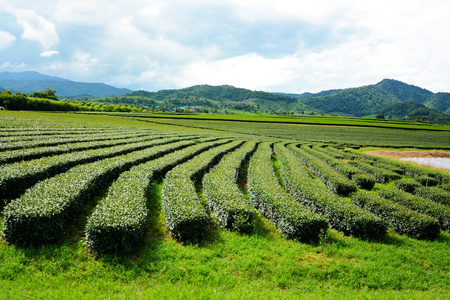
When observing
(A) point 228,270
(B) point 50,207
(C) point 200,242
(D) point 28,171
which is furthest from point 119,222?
(D) point 28,171

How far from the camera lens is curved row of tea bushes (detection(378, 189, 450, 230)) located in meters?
13.0

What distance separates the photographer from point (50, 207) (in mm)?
8430

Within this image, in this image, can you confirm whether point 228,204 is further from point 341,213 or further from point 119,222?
point 341,213

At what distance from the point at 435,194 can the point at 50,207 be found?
23010mm

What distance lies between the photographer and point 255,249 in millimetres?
9469

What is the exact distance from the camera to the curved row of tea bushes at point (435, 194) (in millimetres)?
15907

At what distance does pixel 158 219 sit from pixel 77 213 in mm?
3531

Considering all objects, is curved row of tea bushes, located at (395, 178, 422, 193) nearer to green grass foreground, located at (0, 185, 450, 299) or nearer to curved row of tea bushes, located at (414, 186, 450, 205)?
curved row of tea bushes, located at (414, 186, 450, 205)

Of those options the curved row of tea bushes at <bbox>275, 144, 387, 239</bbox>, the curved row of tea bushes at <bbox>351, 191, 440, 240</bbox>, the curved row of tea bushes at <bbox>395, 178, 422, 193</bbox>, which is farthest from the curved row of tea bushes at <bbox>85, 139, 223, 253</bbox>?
the curved row of tea bushes at <bbox>395, 178, 422, 193</bbox>

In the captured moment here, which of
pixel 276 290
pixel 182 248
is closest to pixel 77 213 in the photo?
pixel 182 248

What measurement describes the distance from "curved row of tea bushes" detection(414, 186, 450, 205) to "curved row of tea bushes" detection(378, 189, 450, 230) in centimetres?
253

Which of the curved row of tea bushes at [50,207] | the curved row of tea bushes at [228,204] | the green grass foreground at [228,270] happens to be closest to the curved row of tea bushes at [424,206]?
the green grass foreground at [228,270]

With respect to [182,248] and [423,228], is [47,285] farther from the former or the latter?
[423,228]

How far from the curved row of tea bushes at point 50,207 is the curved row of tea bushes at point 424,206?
A: 723 inches
